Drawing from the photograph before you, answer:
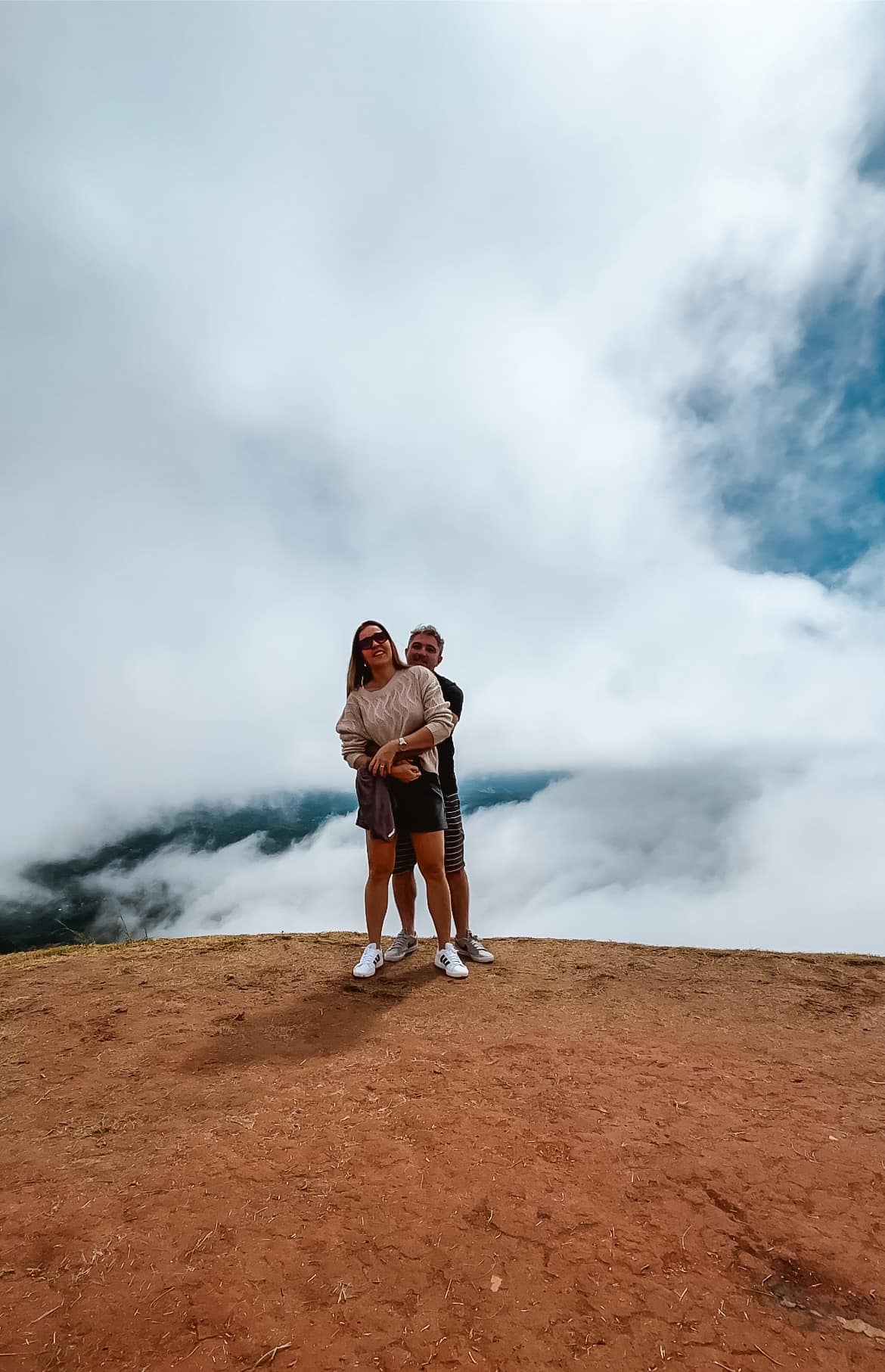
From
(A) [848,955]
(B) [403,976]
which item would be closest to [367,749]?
(B) [403,976]

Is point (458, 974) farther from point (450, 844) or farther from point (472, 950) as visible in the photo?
point (450, 844)

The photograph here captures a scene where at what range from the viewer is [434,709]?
18.9 ft

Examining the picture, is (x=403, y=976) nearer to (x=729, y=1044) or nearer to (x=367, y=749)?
(x=367, y=749)

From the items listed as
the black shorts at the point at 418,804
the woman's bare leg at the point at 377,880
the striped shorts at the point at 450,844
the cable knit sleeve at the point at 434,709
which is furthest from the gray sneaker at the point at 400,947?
the cable knit sleeve at the point at 434,709

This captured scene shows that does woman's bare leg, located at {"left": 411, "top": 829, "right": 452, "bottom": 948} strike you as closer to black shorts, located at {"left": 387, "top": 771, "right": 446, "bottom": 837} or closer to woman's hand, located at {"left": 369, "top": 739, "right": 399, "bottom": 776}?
black shorts, located at {"left": 387, "top": 771, "right": 446, "bottom": 837}

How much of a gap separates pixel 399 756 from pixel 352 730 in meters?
0.60

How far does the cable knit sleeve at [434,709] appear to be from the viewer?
224 inches

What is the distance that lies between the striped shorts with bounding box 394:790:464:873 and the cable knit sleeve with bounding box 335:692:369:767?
919mm

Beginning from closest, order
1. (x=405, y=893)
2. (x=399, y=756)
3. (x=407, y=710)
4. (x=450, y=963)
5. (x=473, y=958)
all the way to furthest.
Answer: (x=399, y=756), (x=407, y=710), (x=450, y=963), (x=405, y=893), (x=473, y=958)

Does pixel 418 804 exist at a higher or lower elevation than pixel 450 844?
higher

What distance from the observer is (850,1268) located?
2.45m

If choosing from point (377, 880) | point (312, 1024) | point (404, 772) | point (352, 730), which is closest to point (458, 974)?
point (377, 880)

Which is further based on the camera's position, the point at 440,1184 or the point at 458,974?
the point at 458,974

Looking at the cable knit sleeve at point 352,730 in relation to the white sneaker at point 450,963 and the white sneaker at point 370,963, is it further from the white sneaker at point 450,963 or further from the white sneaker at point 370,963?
the white sneaker at point 450,963
